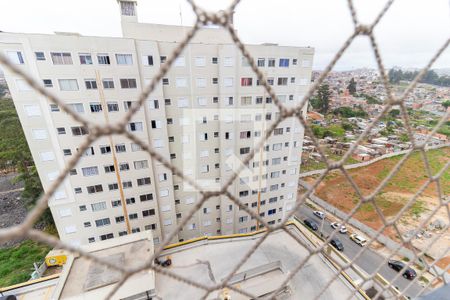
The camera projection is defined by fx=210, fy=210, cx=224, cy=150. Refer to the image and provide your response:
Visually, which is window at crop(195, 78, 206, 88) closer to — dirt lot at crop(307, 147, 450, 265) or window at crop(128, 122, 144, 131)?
window at crop(128, 122, 144, 131)

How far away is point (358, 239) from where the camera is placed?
5973 millimetres

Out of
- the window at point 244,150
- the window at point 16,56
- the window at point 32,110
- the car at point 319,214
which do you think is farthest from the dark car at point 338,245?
the window at point 16,56

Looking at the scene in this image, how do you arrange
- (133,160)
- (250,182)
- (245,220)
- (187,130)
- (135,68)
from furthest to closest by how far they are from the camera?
(245,220) < (250,182) < (187,130) < (133,160) < (135,68)

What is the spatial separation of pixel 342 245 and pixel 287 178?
107 inches

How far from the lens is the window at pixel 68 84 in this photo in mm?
3000

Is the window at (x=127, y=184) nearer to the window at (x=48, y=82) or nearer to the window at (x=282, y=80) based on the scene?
the window at (x=48, y=82)

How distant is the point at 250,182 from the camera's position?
466 cm

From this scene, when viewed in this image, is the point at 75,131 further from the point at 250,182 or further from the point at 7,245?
the point at 7,245

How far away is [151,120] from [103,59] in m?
1.11

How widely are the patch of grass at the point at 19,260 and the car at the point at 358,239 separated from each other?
819 cm

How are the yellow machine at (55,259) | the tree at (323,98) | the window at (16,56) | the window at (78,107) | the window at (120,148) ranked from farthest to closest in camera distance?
1. the tree at (323,98)
2. the yellow machine at (55,259)
3. the window at (120,148)
4. the window at (78,107)
5. the window at (16,56)

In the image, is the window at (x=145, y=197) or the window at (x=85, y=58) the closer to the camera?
the window at (x=85, y=58)

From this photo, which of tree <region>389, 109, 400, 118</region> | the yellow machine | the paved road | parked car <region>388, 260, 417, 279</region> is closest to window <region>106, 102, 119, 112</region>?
the yellow machine

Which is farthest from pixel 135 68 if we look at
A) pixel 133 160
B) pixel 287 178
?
pixel 287 178
